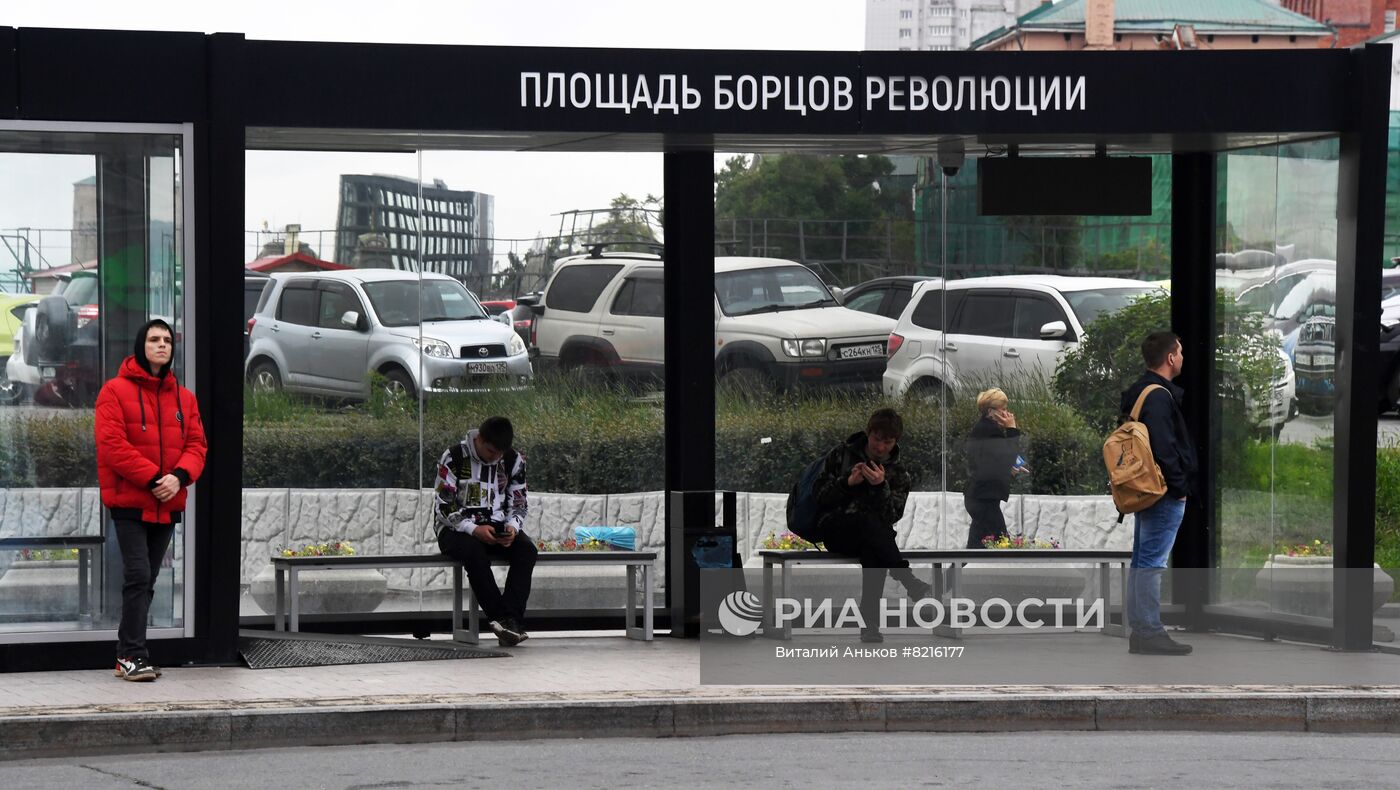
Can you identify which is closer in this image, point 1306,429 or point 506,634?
point 506,634

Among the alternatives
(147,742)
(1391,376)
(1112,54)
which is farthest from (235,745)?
(1391,376)

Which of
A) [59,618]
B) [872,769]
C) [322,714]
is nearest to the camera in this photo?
[872,769]

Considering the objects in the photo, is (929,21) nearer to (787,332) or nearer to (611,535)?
(787,332)

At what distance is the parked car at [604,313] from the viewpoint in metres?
10.9

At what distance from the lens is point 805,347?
11344 millimetres

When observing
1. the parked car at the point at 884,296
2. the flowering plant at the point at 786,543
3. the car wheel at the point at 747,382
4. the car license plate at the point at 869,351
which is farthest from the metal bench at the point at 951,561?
the parked car at the point at 884,296

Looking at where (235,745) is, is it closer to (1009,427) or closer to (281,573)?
(281,573)

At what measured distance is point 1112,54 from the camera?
9.35 m

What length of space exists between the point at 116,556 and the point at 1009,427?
17.3 ft

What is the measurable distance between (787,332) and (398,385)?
2.34 m

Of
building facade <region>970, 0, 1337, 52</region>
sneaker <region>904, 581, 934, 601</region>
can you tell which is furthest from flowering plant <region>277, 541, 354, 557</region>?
building facade <region>970, 0, 1337, 52</region>

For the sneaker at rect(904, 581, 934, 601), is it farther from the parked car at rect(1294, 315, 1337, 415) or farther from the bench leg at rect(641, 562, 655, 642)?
the parked car at rect(1294, 315, 1337, 415)

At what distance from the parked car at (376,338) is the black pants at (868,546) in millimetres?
2130

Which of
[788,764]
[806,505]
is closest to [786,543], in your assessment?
[806,505]
